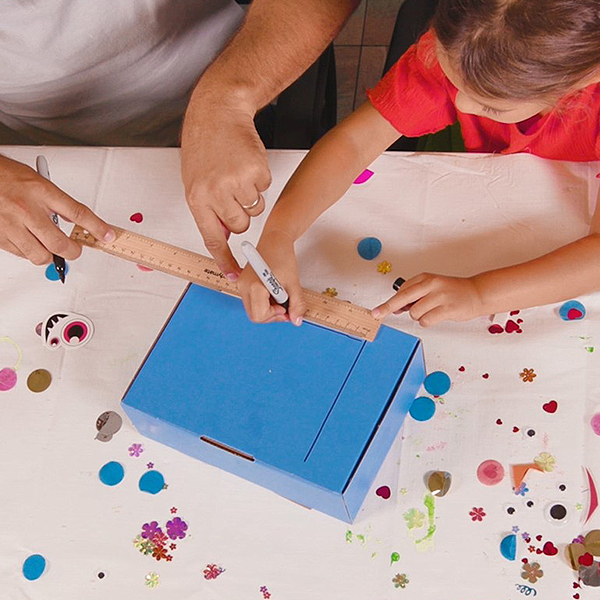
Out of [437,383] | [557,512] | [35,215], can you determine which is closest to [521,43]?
[437,383]

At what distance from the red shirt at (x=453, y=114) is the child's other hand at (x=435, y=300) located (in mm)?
230

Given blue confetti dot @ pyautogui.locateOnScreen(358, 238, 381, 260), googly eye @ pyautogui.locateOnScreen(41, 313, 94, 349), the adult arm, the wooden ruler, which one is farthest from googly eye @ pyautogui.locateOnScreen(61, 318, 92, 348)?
blue confetti dot @ pyautogui.locateOnScreen(358, 238, 381, 260)

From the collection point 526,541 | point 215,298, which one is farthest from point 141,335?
point 526,541

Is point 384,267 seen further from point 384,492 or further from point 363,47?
point 363,47

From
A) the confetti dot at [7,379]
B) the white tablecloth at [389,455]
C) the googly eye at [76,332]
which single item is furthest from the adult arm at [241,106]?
the confetti dot at [7,379]

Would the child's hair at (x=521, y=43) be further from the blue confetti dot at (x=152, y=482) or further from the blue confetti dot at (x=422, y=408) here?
the blue confetti dot at (x=152, y=482)

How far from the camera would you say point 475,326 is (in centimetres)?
99

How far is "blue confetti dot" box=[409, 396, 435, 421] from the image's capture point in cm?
95

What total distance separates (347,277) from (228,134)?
244mm

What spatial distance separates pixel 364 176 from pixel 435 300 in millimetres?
237

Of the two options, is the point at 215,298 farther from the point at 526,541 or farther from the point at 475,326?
the point at 526,541

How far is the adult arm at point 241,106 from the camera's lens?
97cm

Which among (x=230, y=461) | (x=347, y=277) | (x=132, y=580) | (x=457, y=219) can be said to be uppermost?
(x=457, y=219)

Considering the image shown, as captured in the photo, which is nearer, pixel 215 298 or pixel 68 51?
pixel 215 298
